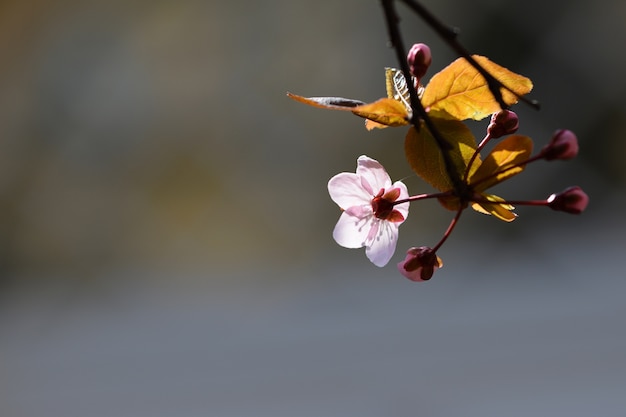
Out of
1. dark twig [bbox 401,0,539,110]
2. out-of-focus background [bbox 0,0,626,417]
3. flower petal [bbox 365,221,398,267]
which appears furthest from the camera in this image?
out-of-focus background [bbox 0,0,626,417]

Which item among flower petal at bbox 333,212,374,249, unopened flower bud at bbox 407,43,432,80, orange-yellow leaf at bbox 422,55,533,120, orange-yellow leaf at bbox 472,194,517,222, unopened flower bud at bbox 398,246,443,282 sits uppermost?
unopened flower bud at bbox 407,43,432,80

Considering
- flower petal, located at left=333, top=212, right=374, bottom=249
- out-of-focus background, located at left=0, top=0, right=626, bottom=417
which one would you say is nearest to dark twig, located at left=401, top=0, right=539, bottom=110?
flower petal, located at left=333, top=212, right=374, bottom=249

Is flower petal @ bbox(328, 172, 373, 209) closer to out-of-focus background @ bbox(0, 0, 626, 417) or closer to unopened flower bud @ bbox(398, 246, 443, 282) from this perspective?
unopened flower bud @ bbox(398, 246, 443, 282)

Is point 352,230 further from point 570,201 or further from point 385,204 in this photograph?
point 570,201

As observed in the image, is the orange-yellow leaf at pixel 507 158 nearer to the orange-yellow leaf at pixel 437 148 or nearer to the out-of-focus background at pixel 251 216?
the orange-yellow leaf at pixel 437 148

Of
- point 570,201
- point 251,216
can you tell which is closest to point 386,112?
point 570,201

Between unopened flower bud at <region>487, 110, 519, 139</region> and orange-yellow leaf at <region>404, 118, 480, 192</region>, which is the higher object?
unopened flower bud at <region>487, 110, 519, 139</region>

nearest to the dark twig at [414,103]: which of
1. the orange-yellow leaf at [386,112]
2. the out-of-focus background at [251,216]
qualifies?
the orange-yellow leaf at [386,112]
